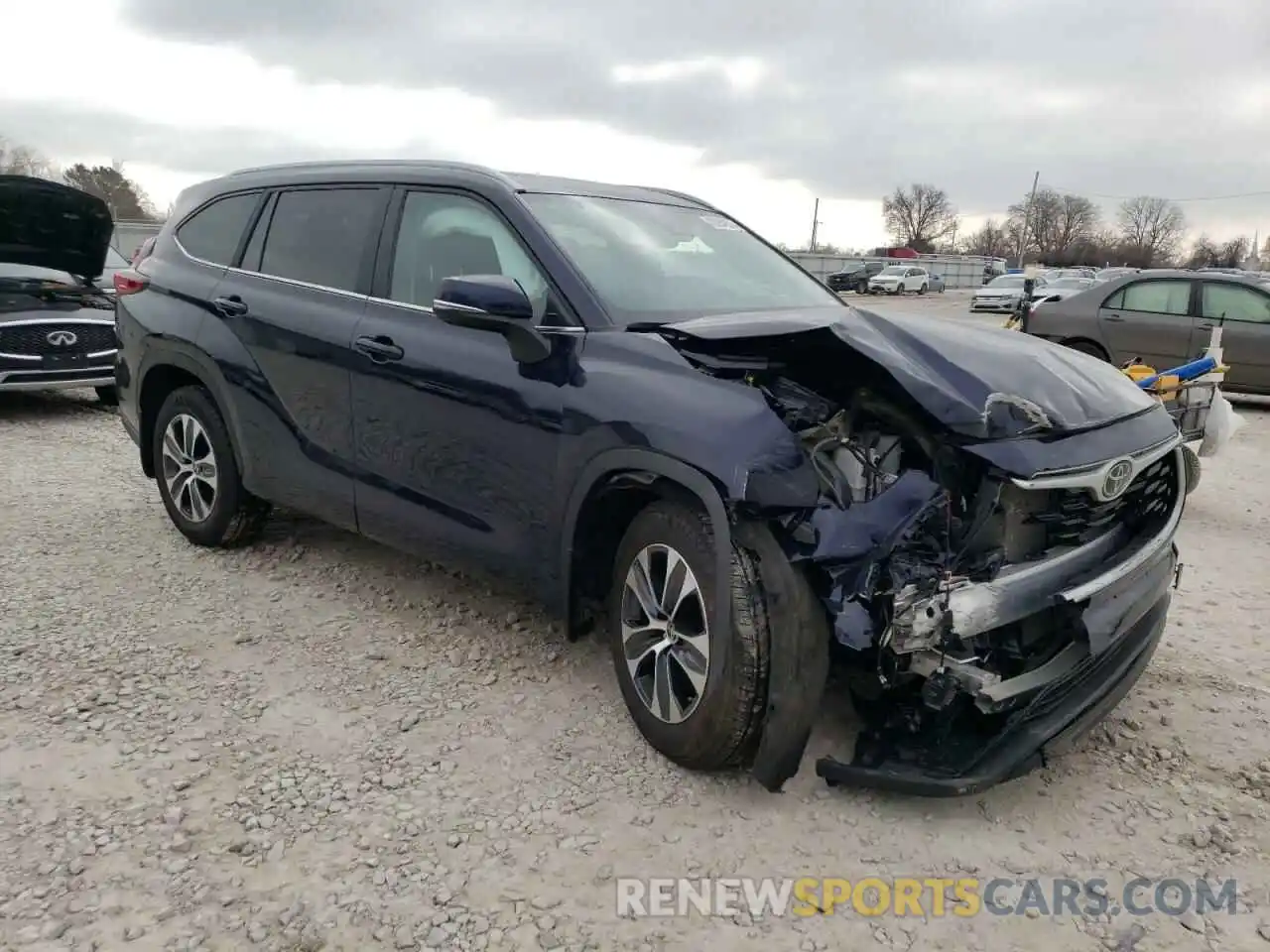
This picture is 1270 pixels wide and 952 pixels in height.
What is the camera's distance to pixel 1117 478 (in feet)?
9.05

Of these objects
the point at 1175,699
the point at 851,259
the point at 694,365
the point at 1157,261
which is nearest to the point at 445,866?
the point at 694,365

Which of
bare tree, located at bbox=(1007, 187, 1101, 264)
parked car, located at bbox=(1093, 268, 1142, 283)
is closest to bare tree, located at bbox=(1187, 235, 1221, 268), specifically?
bare tree, located at bbox=(1007, 187, 1101, 264)

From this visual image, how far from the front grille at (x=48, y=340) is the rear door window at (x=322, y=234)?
460 centimetres

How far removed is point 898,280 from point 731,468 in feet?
151

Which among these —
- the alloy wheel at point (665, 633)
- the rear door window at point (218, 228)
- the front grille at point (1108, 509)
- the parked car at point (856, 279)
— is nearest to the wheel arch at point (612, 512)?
the alloy wheel at point (665, 633)

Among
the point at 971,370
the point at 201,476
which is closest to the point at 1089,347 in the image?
the point at 971,370

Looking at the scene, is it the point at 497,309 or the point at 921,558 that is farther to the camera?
the point at 497,309

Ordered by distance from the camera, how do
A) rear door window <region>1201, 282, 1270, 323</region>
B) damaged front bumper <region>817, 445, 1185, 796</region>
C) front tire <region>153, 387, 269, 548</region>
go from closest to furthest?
damaged front bumper <region>817, 445, 1185, 796</region> → front tire <region>153, 387, 269, 548</region> → rear door window <region>1201, 282, 1270, 323</region>

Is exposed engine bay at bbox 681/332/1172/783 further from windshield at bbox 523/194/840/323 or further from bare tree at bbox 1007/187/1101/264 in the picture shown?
bare tree at bbox 1007/187/1101/264

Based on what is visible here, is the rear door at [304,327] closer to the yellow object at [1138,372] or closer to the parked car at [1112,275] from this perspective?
the yellow object at [1138,372]

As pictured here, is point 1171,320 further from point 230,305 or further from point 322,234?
point 230,305

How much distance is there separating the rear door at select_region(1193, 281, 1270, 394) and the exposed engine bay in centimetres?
917

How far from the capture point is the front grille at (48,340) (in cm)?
820

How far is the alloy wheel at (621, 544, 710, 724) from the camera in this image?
9.18 ft
